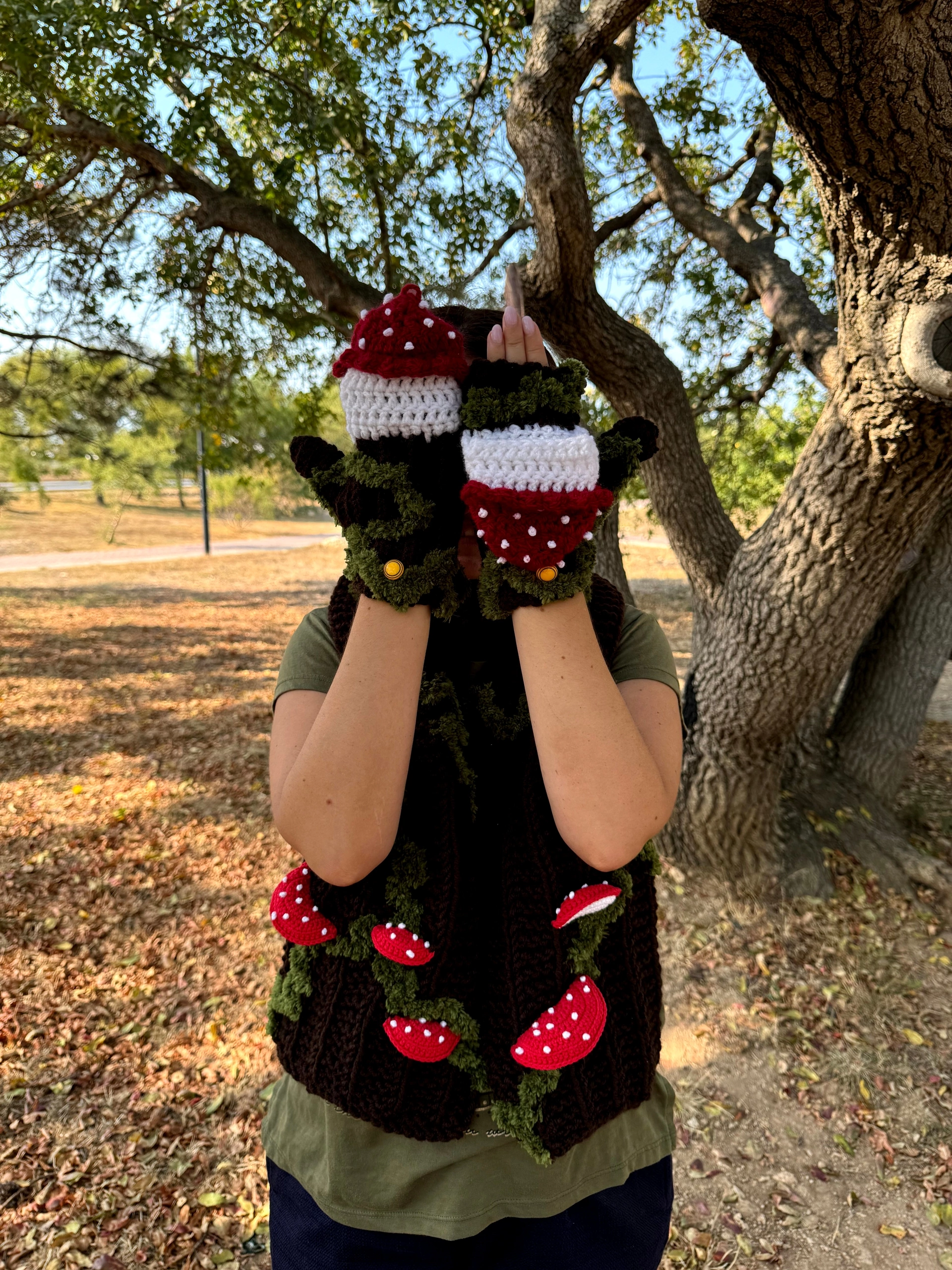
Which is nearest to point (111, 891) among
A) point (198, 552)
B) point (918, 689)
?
point (918, 689)

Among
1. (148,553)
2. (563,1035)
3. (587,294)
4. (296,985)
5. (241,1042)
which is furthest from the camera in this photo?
(148,553)

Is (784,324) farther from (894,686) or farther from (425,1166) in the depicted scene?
(425,1166)

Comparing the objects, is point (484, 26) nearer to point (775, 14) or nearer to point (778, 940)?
point (775, 14)

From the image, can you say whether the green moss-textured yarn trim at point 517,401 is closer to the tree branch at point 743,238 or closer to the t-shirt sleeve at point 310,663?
the t-shirt sleeve at point 310,663

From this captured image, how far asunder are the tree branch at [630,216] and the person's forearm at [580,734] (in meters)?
5.18

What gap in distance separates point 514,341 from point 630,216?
550cm

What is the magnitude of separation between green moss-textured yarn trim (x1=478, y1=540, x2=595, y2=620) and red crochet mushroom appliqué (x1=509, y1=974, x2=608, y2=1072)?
619 mm

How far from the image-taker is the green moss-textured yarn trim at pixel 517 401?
3.62 ft

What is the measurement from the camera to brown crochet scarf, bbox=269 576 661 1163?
1.21 metres

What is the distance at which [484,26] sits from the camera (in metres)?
4.79

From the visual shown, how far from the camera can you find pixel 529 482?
3.54 feet

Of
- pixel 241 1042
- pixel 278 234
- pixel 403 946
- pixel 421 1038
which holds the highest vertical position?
pixel 278 234

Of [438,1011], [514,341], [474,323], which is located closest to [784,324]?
[474,323]

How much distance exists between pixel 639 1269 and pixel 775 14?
8.51 feet
